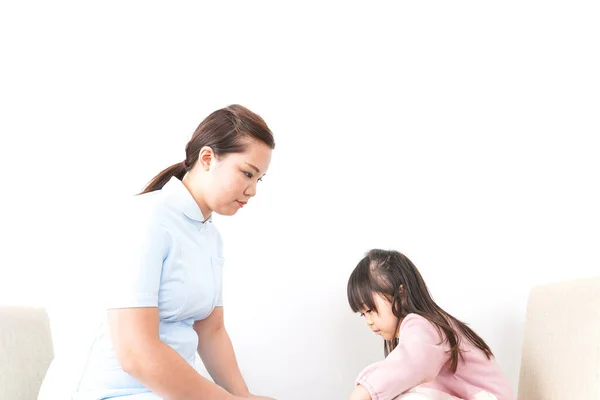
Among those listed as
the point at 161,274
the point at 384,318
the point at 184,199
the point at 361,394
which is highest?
the point at 184,199

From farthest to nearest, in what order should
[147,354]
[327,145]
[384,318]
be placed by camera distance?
[327,145], [384,318], [147,354]

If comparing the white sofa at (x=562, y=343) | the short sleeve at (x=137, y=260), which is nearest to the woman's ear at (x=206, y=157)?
the short sleeve at (x=137, y=260)

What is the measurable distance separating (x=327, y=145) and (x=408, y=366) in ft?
2.22

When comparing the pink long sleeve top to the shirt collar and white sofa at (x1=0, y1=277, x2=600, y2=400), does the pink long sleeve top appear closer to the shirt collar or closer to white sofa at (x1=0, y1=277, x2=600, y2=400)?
white sofa at (x1=0, y1=277, x2=600, y2=400)

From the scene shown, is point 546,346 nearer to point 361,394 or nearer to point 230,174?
point 361,394

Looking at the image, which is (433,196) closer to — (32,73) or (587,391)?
(587,391)

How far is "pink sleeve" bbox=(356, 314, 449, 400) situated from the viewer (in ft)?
4.32

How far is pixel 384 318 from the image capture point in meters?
1.51

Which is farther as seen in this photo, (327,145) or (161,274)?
(327,145)

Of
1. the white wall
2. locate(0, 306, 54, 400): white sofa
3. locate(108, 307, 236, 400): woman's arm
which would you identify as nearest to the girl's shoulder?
the white wall

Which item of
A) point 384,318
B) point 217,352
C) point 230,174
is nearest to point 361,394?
point 384,318

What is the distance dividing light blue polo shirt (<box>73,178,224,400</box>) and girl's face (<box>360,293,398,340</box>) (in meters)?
0.38

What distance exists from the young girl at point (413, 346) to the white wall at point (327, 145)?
23 cm

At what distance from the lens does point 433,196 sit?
1782 mm
